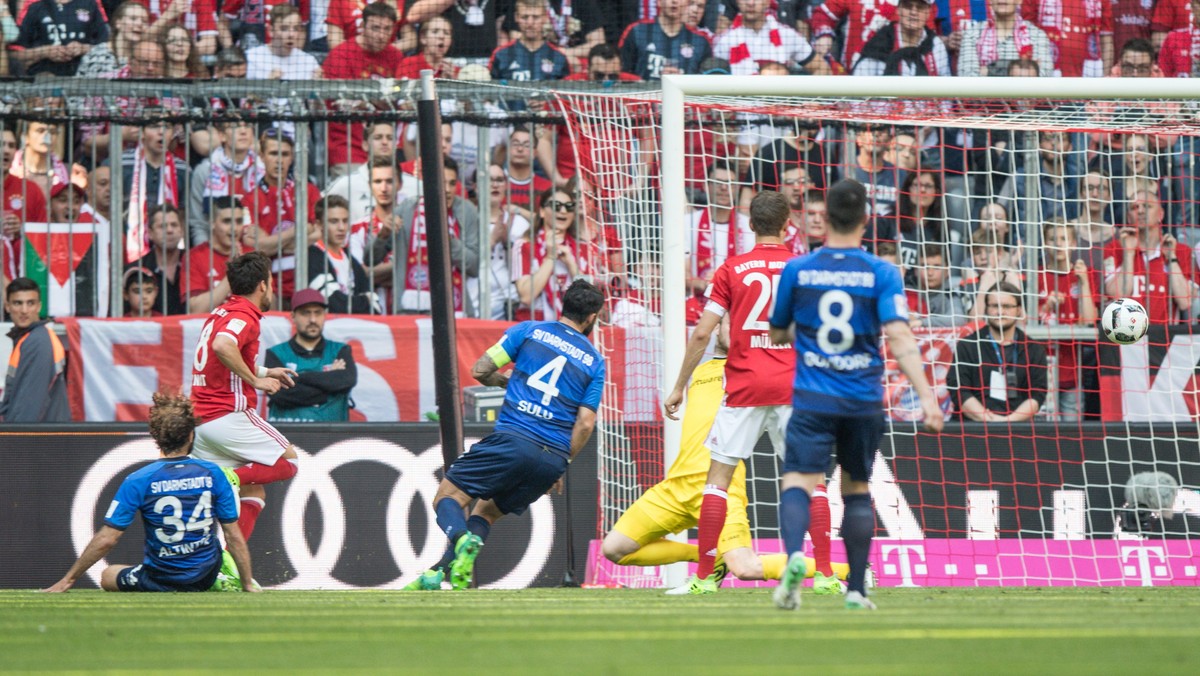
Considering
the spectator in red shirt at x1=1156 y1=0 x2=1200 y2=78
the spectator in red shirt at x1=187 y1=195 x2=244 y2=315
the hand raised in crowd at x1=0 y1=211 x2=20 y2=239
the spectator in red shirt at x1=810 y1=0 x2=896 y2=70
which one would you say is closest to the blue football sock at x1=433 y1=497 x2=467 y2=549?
the spectator in red shirt at x1=187 y1=195 x2=244 y2=315

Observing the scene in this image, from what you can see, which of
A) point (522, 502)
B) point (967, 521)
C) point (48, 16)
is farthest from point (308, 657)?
point (48, 16)

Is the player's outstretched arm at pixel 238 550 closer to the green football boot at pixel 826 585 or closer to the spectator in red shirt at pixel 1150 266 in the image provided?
the green football boot at pixel 826 585

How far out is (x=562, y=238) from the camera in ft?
38.7

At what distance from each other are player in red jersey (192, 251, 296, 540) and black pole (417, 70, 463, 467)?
3.42ft

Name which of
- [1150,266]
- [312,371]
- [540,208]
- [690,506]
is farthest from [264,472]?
[1150,266]

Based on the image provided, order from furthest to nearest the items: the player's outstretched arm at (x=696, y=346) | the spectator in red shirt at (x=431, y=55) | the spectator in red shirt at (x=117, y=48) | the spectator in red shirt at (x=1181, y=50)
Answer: the spectator in red shirt at (x=1181, y=50) → the spectator in red shirt at (x=431, y=55) → the spectator in red shirt at (x=117, y=48) → the player's outstretched arm at (x=696, y=346)

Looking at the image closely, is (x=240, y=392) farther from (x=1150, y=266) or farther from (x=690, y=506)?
(x=1150, y=266)

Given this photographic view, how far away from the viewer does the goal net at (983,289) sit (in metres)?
10.5

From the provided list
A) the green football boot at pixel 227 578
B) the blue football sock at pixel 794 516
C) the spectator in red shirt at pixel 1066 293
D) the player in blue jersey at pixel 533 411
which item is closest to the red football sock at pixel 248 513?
the green football boot at pixel 227 578

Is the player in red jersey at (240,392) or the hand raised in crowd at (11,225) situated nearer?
the player in red jersey at (240,392)

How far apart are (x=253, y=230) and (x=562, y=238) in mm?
2327

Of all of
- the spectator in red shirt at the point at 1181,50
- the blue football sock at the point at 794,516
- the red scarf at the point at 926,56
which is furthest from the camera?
the red scarf at the point at 926,56

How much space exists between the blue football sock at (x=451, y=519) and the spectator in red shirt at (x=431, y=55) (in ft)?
17.4

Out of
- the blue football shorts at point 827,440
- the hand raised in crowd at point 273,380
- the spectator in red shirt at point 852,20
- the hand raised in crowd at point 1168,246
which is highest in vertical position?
the spectator in red shirt at point 852,20
